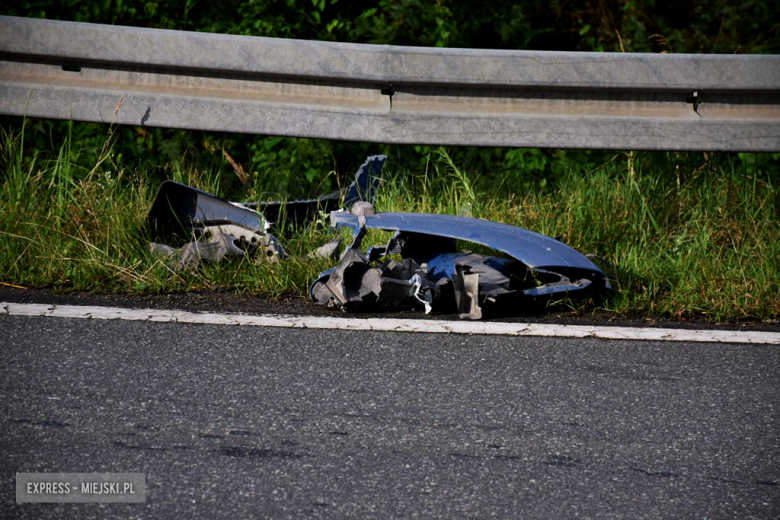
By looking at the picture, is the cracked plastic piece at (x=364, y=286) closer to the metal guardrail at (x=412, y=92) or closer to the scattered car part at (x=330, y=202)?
the scattered car part at (x=330, y=202)

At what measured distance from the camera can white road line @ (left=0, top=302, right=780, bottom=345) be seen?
3.13 m

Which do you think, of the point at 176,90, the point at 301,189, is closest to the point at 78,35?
the point at 176,90

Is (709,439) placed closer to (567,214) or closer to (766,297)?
(766,297)

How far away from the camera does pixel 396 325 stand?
10.4 ft

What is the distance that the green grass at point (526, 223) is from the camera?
356 centimetres

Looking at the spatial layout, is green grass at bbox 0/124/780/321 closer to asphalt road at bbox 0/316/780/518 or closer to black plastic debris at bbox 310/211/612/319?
black plastic debris at bbox 310/211/612/319

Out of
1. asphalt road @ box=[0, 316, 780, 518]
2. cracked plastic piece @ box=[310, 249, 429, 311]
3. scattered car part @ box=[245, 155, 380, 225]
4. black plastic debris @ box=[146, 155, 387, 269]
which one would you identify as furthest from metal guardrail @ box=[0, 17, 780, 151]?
asphalt road @ box=[0, 316, 780, 518]

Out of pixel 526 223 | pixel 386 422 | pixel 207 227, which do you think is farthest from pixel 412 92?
pixel 386 422

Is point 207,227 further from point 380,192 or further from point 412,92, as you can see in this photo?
point 412,92

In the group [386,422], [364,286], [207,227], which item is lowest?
[386,422]

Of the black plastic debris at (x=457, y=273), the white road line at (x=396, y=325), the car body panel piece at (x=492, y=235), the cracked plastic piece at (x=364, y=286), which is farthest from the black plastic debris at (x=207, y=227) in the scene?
the white road line at (x=396, y=325)

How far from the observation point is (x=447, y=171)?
16.1 feet

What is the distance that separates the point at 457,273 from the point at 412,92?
1.36 metres

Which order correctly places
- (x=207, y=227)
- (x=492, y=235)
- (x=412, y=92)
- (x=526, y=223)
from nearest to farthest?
(x=492, y=235) < (x=207, y=227) < (x=526, y=223) < (x=412, y=92)
